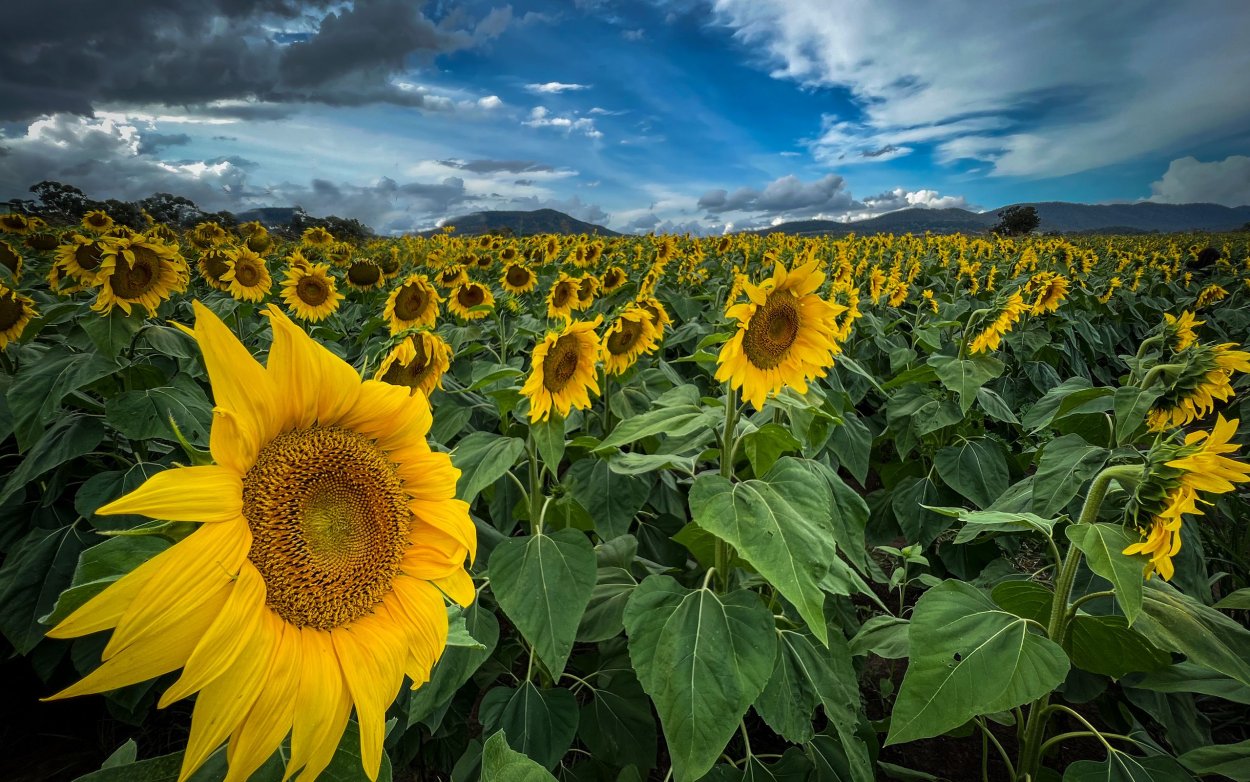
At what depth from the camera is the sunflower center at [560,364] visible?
8.80 feet

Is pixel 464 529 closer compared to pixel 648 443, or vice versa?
pixel 464 529

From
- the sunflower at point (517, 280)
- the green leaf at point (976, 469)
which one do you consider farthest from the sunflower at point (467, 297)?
the green leaf at point (976, 469)

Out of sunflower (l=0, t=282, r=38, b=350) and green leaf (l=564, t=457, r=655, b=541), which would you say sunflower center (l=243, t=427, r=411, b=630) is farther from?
sunflower (l=0, t=282, r=38, b=350)

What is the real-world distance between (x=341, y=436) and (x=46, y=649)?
276 cm

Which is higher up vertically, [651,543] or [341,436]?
[341,436]

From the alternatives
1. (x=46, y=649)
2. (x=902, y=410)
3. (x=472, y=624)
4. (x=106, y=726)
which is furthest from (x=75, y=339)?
(x=902, y=410)

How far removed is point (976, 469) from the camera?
3744mm

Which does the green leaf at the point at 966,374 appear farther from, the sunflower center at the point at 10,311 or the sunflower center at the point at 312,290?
the sunflower center at the point at 10,311

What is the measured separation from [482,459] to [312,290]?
410 centimetres

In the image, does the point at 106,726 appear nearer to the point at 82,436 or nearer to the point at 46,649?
the point at 46,649

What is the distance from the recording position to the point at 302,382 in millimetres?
986

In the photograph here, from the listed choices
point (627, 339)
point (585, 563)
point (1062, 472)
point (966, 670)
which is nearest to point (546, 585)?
point (585, 563)

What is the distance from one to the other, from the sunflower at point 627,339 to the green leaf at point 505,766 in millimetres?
2508

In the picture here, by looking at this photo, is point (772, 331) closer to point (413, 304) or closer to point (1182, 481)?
point (1182, 481)
